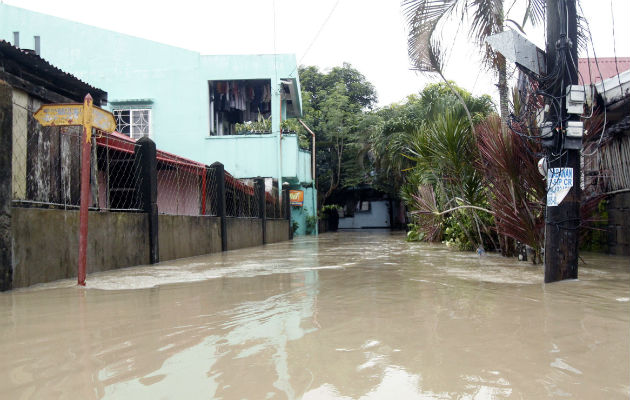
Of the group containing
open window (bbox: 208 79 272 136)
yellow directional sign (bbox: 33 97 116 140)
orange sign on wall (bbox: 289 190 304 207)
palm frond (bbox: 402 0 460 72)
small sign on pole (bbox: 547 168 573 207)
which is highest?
open window (bbox: 208 79 272 136)

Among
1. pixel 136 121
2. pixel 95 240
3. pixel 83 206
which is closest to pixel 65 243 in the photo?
pixel 95 240

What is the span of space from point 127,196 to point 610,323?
7515 millimetres

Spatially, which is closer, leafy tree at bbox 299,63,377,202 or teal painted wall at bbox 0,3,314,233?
teal painted wall at bbox 0,3,314,233

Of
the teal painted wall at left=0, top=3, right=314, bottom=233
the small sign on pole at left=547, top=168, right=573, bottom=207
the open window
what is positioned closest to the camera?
the small sign on pole at left=547, top=168, right=573, bottom=207

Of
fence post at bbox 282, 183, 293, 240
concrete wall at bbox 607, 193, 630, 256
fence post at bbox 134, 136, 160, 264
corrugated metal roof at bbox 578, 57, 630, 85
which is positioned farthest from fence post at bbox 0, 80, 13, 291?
fence post at bbox 282, 183, 293, 240

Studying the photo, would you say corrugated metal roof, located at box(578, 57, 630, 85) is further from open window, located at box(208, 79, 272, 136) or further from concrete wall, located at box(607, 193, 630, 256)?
open window, located at box(208, 79, 272, 136)

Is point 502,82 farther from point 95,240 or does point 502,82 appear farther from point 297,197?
point 297,197

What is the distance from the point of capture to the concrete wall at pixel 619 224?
308 inches

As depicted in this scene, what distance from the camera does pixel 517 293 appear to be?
167 inches

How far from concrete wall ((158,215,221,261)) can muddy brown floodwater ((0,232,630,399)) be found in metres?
3.47

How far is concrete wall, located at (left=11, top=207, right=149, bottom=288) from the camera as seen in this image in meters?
4.89

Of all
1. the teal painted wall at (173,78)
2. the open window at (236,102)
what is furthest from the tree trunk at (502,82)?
the open window at (236,102)

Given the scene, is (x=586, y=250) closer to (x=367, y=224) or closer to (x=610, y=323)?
(x=610, y=323)

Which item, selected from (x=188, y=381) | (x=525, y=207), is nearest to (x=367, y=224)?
(x=525, y=207)
